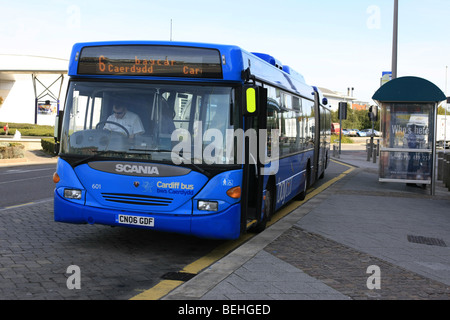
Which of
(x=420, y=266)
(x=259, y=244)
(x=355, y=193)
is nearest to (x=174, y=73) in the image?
(x=259, y=244)

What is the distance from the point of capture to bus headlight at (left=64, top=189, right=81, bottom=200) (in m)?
7.37

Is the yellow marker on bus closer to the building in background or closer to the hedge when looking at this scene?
the hedge

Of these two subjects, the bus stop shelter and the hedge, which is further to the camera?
the hedge

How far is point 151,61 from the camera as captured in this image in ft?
24.0

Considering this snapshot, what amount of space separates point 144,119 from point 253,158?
1610 mm

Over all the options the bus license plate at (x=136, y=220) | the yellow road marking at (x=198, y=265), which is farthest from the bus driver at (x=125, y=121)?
the yellow road marking at (x=198, y=265)

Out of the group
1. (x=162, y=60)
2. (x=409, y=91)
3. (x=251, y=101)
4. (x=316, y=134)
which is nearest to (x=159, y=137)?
(x=162, y=60)

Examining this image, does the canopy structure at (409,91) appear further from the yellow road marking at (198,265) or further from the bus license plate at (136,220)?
the bus license plate at (136,220)

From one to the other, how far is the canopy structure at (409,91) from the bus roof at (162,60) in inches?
363

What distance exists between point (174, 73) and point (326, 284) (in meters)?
3.21

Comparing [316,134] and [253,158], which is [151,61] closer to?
[253,158]

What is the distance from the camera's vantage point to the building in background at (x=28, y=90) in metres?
62.0

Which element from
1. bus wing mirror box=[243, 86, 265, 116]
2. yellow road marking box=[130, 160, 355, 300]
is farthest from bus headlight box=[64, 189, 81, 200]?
bus wing mirror box=[243, 86, 265, 116]

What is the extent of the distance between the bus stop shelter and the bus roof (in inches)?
366
